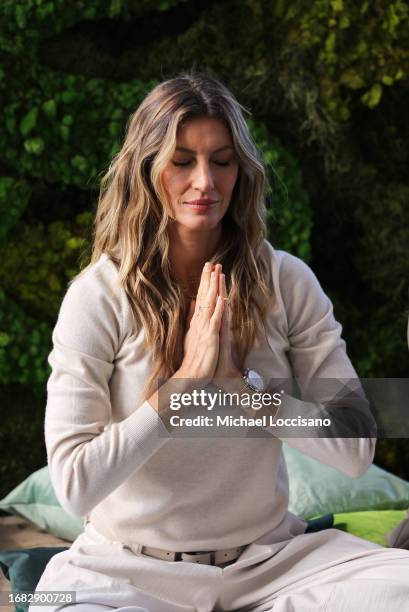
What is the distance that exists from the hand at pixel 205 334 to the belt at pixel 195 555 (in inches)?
12.9

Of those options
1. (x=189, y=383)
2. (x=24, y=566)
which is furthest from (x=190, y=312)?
(x=24, y=566)

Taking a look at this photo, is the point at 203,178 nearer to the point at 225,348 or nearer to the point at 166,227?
the point at 166,227

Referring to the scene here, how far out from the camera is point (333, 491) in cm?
295

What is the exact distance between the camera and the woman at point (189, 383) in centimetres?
173

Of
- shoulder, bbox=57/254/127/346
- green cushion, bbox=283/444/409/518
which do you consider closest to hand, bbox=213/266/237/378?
shoulder, bbox=57/254/127/346

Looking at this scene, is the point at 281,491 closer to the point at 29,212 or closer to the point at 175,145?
the point at 175,145

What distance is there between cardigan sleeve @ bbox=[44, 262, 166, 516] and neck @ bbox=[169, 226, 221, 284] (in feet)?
0.53

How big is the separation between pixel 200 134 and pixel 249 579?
0.84 metres

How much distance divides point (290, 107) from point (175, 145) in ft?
5.73

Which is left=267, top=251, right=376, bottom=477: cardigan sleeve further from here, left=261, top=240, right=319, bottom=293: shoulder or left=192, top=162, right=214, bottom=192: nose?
left=192, top=162, right=214, bottom=192: nose

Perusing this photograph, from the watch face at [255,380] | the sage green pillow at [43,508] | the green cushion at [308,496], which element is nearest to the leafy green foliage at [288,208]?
the green cushion at [308,496]

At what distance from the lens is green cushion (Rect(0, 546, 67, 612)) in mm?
2348

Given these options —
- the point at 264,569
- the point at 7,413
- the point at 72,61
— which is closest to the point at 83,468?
Answer: the point at 264,569

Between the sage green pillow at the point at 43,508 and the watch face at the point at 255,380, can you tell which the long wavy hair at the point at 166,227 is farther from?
the sage green pillow at the point at 43,508
